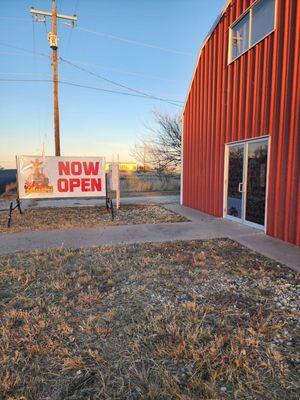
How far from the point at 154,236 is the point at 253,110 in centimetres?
385

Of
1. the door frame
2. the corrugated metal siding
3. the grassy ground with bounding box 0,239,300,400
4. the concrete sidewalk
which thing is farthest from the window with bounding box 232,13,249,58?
the grassy ground with bounding box 0,239,300,400

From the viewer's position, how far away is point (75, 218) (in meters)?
8.48

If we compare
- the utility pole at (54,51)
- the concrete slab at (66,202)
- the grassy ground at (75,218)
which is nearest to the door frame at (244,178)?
the grassy ground at (75,218)

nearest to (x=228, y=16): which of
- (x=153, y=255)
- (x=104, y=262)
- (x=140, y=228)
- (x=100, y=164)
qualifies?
(x=100, y=164)

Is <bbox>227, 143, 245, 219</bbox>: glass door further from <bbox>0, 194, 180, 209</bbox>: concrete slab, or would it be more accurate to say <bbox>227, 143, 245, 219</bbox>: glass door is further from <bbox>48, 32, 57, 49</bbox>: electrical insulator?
<bbox>48, 32, 57, 49</bbox>: electrical insulator

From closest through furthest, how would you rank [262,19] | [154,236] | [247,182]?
[154,236]
[262,19]
[247,182]

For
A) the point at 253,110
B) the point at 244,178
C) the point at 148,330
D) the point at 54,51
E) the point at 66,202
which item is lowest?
the point at 148,330

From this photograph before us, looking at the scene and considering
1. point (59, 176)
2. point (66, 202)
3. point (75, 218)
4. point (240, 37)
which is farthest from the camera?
point (66, 202)

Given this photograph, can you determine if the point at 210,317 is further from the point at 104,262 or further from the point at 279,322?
the point at 104,262

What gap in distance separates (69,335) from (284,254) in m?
3.85

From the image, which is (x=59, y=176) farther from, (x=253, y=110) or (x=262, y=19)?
(x=262, y=19)

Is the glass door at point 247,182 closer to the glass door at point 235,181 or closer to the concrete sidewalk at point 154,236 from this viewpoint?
the glass door at point 235,181

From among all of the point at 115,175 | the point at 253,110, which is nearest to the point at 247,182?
the point at 253,110

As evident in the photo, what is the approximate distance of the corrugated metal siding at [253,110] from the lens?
17.4ft
